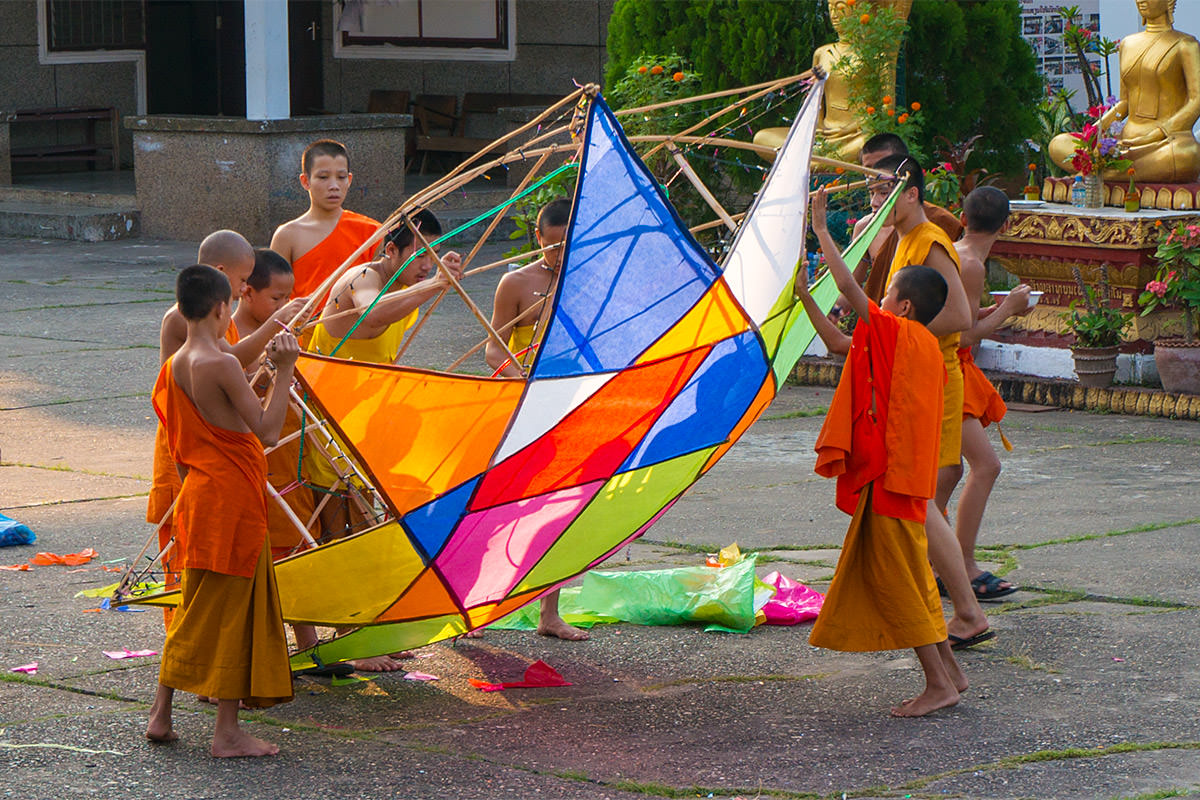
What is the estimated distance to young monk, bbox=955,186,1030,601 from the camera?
5.89 metres

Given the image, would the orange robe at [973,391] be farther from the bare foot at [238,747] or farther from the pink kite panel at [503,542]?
the bare foot at [238,747]

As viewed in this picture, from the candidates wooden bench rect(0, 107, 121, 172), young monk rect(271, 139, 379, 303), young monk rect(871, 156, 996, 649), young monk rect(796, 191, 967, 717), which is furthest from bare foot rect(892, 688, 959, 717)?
wooden bench rect(0, 107, 121, 172)

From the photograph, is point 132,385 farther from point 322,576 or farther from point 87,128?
point 87,128

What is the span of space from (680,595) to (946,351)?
124 cm

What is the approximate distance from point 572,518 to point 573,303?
0.73 m

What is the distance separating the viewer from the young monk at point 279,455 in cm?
522

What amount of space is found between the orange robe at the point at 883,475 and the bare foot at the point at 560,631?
1.04m

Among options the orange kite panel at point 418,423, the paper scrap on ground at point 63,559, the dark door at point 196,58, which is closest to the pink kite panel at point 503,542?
the orange kite panel at point 418,423

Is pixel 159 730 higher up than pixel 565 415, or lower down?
lower down

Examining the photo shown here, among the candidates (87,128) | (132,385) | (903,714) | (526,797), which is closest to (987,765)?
(903,714)

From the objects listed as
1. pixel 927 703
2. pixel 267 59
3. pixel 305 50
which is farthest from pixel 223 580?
pixel 305 50

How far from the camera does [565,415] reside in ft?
15.4

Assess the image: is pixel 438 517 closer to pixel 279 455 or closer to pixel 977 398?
pixel 279 455

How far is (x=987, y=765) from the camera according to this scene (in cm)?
436
